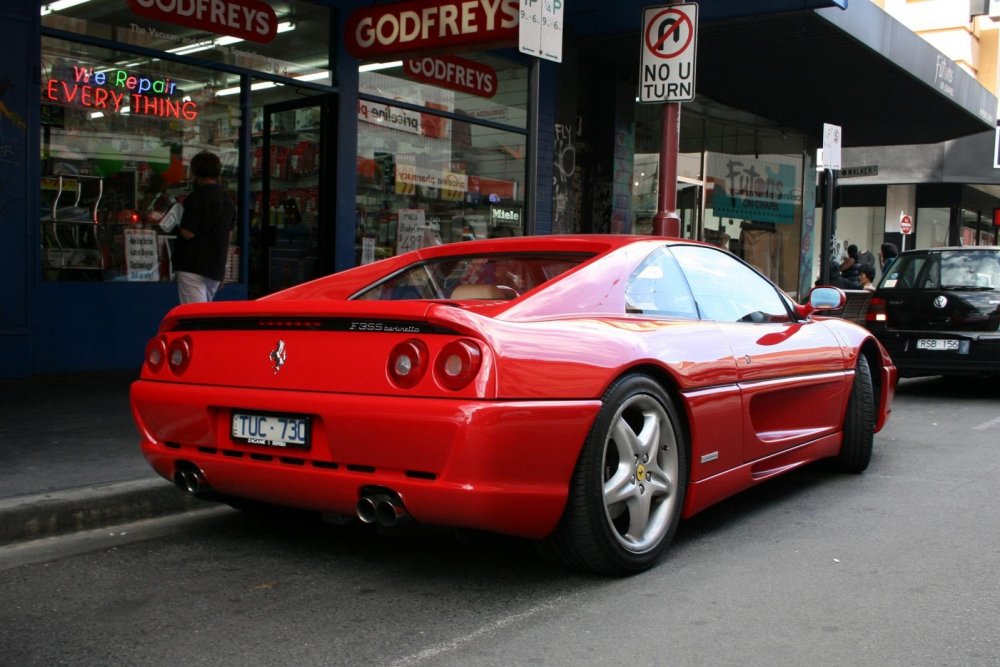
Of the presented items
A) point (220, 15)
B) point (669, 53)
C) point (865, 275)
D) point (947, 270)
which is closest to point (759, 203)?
point (865, 275)

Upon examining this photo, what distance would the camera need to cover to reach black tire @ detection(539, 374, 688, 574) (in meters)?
3.71

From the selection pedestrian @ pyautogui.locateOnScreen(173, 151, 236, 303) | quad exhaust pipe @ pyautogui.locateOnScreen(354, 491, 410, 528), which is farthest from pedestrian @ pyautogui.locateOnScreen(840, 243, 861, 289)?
quad exhaust pipe @ pyautogui.locateOnScreen(354, 491, 410, 528)

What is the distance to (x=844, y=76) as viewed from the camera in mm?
15328

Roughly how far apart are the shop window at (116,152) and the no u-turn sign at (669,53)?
3.97 meters

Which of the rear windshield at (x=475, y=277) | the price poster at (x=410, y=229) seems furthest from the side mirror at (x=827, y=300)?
the price poster at (x=410, y=229)

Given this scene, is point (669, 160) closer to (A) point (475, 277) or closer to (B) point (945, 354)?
(B) point (945, 354)

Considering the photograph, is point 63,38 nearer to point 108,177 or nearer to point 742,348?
point 108,177

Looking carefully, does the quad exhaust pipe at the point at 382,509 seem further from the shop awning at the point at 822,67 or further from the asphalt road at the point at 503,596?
the shop awning at the point at 822,67

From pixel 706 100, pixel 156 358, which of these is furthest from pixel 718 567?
pixel 706 100

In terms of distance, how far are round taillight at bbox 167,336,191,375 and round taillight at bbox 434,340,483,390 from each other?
1215 mm

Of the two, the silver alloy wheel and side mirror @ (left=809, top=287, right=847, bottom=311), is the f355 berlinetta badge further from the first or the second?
side mirror @ (left=809, top=287, right=847, bottom=311)

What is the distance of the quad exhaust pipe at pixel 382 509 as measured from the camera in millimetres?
3508

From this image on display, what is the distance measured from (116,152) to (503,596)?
6646mm

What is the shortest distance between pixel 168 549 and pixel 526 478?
1.72m
